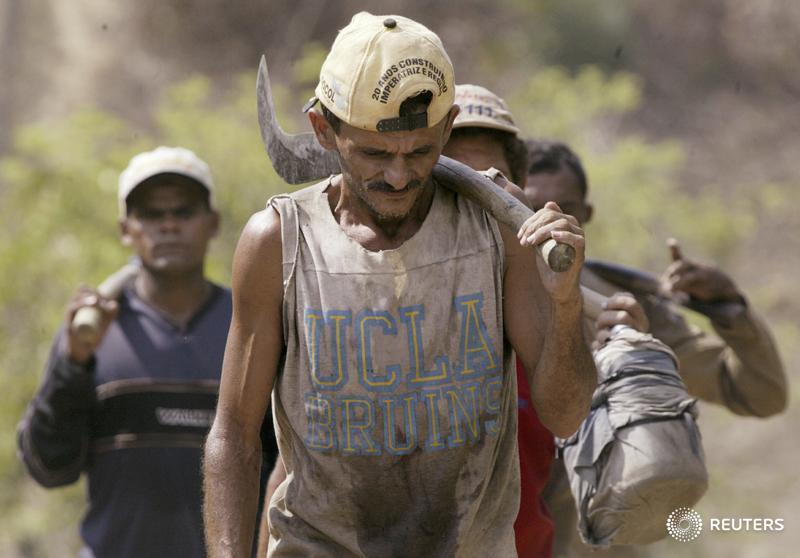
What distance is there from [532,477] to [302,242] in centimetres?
142

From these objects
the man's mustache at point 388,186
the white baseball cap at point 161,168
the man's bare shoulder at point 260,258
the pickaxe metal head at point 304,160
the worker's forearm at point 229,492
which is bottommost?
the worker's forearm at point 229,492

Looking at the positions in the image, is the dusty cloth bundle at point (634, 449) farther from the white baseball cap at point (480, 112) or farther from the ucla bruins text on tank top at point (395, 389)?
the white baseball cap at point (480, 112)

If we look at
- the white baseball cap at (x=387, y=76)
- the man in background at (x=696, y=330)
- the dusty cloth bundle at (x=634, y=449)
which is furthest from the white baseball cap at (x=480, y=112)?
the white baseball cap at (x=387, y=76)

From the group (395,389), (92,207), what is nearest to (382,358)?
(395,389)

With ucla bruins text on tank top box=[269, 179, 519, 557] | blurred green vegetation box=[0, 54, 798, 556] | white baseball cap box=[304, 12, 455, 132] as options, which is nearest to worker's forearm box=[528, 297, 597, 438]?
ucla bruins text on tank top box=[269, 179, 519, 557]

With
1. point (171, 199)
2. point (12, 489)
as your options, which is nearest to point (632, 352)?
point (171, 199)

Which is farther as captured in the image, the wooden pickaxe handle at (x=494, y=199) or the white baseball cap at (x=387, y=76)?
the white baseball cap at (x=387, y=76)

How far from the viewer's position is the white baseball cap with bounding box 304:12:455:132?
3166mm

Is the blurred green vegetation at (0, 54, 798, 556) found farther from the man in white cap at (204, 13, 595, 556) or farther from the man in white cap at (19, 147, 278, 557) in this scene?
the man in white cap at (204, 13, 595, 556)

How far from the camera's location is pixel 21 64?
18.4 metres

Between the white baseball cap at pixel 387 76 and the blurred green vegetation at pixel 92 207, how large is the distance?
531 cm

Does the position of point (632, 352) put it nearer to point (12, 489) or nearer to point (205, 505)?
point (205, 505)

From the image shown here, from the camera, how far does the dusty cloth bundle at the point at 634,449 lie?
3.73m

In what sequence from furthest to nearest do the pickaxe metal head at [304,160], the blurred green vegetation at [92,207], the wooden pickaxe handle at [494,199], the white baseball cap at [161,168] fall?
the blurred green vegetation at [92,207] → the white baseball cap at [161,168] → the pickaxe metal head at [304,160] → the wooden pickaxe handle at [494,199]
